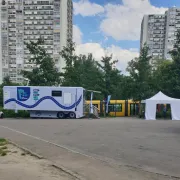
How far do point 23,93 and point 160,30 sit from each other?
67.3 m

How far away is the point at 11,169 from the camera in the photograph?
6258 millimetres

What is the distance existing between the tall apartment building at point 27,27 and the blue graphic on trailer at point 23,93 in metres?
65.5

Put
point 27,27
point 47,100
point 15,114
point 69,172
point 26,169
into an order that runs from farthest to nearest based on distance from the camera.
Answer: point 27,27, point 15,114, point 47,100, point 26,169, point 69,172

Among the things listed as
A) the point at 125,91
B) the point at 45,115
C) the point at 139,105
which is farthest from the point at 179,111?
Answer: the point at 45,115

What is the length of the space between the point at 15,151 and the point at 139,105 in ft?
81.1

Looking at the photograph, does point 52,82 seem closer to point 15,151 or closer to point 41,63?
point 41,63

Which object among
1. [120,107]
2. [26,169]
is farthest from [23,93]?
[26,169]

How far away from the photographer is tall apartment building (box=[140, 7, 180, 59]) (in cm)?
8062

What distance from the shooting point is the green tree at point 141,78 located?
31406 mm

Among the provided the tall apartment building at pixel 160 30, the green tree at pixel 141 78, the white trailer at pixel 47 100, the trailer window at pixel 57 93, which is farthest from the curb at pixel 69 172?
the tall apartment building at pixel 160 30

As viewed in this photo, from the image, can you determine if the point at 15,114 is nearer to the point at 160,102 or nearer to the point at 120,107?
the point at 120,107

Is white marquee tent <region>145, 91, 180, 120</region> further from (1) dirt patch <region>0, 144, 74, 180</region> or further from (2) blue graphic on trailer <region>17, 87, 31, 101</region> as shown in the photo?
(1) dirt patch <region>0, 144, 74, 180</region>

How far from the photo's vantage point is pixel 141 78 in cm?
3212

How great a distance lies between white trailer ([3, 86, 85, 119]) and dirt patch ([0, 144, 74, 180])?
1785cm
